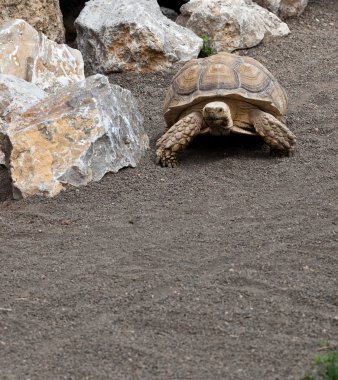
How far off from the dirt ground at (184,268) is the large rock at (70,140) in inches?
4.5

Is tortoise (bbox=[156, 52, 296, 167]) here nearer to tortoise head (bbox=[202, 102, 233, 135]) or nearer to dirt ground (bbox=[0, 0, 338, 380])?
tortoise head (bbox=[202, 102, 233, 135])

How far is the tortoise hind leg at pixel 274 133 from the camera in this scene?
20.9ft

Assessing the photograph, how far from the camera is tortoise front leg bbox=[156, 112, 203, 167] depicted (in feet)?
21.1

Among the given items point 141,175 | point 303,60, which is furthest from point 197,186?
point 303,60

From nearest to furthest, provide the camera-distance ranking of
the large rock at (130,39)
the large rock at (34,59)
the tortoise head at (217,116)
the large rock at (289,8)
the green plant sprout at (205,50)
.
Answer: the tortoise head at (217,116) → the large rock at (34,59) → the large rock at (130,39) → the green plant sprout at (205,50) → the large rock at (289,8)

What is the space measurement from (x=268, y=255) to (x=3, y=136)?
7.48ft

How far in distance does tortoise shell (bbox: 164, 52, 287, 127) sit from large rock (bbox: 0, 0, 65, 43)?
2263 mm

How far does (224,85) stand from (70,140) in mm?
1131

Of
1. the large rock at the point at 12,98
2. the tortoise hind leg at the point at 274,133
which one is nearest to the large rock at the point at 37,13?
the large rock at the point at 12,98

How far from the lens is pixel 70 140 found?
6.14 metres

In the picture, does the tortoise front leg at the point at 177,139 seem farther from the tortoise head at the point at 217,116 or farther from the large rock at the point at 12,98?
the large rock at the point at 12,98

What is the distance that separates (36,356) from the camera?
4098mm

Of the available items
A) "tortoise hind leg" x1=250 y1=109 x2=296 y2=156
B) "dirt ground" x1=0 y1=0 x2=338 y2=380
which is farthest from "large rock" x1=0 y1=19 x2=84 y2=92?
"tortoise hind leg" x1=250 y1=109 x2=296 y2=156

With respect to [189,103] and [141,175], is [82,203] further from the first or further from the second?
[189,103]
